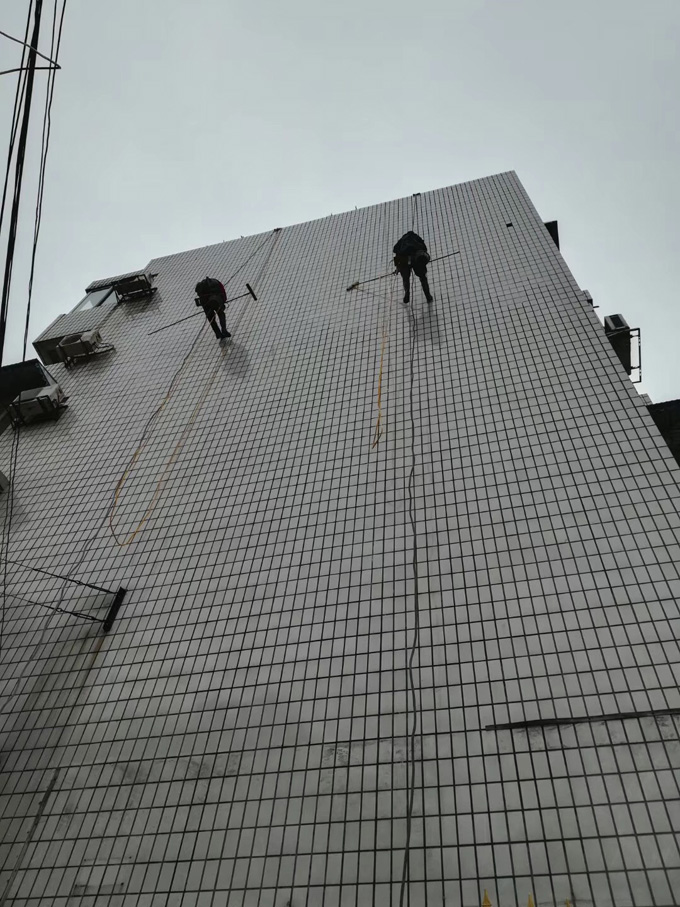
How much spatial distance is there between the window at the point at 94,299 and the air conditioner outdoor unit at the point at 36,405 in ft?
14.6

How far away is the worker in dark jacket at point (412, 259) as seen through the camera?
8234mm

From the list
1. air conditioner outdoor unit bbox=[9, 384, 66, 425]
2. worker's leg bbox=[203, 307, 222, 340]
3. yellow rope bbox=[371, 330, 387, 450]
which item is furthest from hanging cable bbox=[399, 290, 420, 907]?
air conditioner outdoor unit bbox=[9, 384, 66, 425]

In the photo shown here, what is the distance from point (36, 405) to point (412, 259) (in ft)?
19.7

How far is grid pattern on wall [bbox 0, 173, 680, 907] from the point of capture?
3477 mm

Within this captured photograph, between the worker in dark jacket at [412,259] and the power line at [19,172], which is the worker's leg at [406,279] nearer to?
the worker in dark jacket at [412,259]

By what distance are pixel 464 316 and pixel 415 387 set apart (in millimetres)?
1552

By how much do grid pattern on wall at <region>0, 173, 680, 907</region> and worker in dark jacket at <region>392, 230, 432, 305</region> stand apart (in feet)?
1.42

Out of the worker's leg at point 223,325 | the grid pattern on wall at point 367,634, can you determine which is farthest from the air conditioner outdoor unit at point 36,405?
the worker's leg at point 223,325

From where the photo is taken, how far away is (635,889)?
2992 mm

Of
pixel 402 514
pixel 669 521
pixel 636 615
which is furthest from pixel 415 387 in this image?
pixel 636 615

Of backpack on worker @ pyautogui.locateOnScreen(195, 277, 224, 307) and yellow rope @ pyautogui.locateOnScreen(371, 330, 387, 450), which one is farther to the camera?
backpack on worker @ pyautogui.locateOnScreen(195, 277, 224, 307)

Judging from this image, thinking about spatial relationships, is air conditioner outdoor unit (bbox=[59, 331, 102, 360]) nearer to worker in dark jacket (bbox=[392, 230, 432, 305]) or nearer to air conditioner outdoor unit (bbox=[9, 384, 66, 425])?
air conditioner outdoor unit (bbox=[9, 384, 66, 425])

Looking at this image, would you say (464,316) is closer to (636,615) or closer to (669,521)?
(669,521)

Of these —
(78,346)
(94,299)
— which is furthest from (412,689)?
(94,299)
